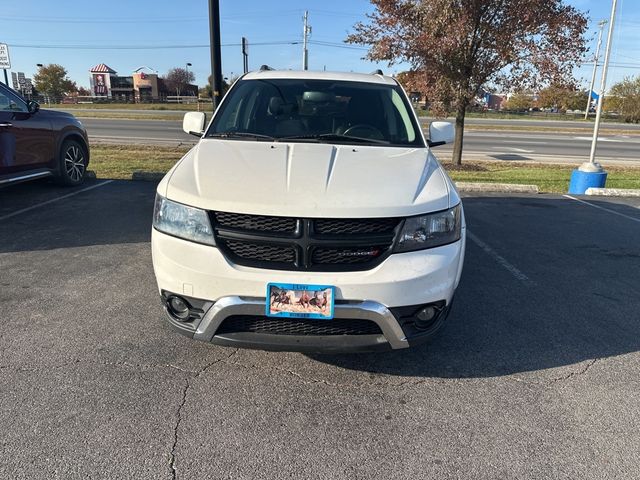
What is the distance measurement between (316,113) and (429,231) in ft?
6.02

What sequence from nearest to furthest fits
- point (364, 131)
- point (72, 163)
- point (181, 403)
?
point (181, 403), point (364, 131), point (72, 163)

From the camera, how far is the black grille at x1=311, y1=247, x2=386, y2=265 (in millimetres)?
2562

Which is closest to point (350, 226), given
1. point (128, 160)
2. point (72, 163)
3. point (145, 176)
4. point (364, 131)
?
point (364, 131)

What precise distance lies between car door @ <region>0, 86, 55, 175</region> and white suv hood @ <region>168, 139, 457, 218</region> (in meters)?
4.49

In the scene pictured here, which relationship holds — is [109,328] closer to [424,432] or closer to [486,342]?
[424,432]

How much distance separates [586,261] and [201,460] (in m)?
4.70

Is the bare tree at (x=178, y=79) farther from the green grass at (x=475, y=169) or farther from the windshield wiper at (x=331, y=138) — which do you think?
the windshield wiper at (x=331, y=138)

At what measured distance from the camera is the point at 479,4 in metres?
10.9

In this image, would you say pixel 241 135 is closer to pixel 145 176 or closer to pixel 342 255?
pixel 342 255

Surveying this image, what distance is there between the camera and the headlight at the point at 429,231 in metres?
2.62

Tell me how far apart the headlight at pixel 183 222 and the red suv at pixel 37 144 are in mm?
4823

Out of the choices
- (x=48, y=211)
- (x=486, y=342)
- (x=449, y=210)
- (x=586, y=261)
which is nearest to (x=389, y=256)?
(x=449, y=210)

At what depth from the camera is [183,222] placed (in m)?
2.69

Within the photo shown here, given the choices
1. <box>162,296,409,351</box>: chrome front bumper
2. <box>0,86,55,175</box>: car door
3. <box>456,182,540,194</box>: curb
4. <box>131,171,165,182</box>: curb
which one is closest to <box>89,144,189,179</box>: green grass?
<box>131,171,165,182</box>: curb
